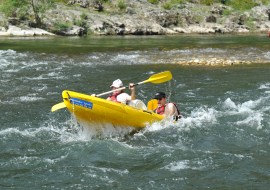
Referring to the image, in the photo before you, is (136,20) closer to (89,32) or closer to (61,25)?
(89,32)

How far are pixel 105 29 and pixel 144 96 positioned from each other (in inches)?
1079

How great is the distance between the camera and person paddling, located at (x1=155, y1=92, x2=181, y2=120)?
6332 millimetres

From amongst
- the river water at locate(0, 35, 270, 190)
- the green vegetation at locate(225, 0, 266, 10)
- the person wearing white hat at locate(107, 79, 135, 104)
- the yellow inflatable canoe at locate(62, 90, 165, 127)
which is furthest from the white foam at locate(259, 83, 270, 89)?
the green vegetation at locate(225, 0, 266, 10)

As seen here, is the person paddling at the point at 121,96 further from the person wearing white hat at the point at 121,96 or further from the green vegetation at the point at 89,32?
the green vegetation at the point at 89,32

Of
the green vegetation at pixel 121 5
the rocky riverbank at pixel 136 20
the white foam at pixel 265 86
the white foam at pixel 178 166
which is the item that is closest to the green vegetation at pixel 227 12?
the rocky riverbank at pixel 136 20

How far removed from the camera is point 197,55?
1650cm

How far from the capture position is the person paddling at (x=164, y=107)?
20.8 feet

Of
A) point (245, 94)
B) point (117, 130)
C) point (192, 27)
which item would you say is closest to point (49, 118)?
point (117, 130)

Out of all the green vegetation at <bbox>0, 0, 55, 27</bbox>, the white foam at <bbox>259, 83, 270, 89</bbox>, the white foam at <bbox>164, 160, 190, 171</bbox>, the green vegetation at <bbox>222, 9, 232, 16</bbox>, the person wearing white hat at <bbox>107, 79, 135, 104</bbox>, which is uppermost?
the green vegetation at <bbox>222, 9, 232, 16</bbox>

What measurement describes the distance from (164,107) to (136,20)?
108 ft

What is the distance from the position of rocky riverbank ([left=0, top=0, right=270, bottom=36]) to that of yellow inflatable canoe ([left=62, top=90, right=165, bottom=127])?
28.8 m

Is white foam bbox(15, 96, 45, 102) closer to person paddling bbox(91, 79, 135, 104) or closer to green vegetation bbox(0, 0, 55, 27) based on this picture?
person paddling bbox(91, 79, 135, 104)

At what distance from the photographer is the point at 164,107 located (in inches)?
255

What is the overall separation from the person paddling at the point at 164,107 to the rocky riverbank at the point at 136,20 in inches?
1122
